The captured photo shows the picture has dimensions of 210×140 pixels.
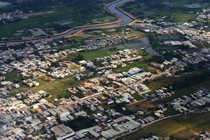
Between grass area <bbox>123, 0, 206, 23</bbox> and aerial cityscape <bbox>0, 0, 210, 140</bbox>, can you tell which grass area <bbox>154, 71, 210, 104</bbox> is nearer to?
aerial cityscape <bbox>0, 0, 210, 140</bbox>

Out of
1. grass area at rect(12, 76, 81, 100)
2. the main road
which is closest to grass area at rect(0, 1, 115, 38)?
the main road

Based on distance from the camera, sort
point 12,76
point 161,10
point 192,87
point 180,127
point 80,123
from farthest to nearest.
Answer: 1. point 161,10
2. point 12,76
3. point 192,87
4. point 80,123
5. point 180,127

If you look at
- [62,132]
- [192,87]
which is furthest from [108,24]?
[62,132]

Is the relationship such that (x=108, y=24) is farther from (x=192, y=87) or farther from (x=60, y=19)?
(x=192, y=87)

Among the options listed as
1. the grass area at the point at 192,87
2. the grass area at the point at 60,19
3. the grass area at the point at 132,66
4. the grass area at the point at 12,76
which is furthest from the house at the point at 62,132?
the grass area at the point at 60,19

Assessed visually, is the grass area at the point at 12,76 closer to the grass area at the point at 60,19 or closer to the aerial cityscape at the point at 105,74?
the aerial cityscape at the point at 105,74

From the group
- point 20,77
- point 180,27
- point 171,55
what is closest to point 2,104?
point 20,77
